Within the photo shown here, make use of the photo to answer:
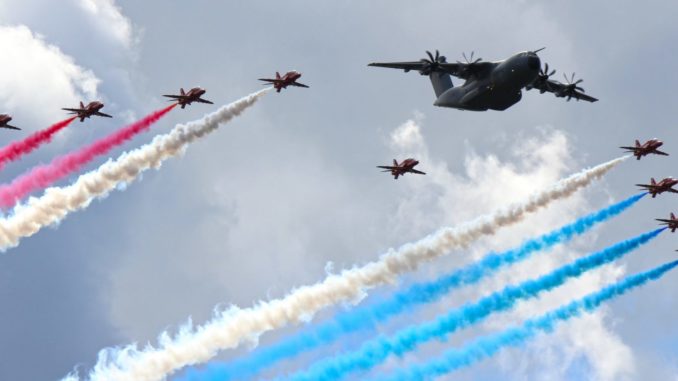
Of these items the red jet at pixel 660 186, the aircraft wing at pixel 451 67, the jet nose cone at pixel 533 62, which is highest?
the aircraft wing at pixel 451 67

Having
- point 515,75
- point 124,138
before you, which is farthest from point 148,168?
point 515,75

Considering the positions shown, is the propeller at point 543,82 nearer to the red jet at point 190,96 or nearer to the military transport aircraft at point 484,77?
the military transport aircraft at point 484,77

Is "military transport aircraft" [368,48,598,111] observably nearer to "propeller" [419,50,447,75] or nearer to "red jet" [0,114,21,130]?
"propeller" [419,50,447,75]

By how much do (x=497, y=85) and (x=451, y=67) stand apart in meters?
5.77

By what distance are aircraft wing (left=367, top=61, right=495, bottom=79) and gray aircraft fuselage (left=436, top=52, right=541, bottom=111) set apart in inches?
14.9

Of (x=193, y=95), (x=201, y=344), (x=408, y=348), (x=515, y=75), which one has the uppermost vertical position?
(x=193, y=95)

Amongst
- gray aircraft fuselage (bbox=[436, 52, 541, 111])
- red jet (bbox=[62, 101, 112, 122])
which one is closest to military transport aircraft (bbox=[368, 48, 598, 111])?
gray aircraft fuselage (bbox=[436, 52, 541, 111])

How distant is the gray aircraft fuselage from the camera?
85875 mm

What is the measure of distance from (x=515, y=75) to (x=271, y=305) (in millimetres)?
26353

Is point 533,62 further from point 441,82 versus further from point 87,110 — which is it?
point 87,110

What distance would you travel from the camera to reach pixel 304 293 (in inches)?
3327

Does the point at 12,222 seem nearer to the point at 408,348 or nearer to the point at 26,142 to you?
the point at 26,142

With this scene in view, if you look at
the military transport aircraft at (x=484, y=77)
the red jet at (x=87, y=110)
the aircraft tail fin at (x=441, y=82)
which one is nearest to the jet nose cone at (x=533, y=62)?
the military transport aircraft at (x=484, y=77)

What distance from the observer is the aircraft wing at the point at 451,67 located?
90.2 metres
